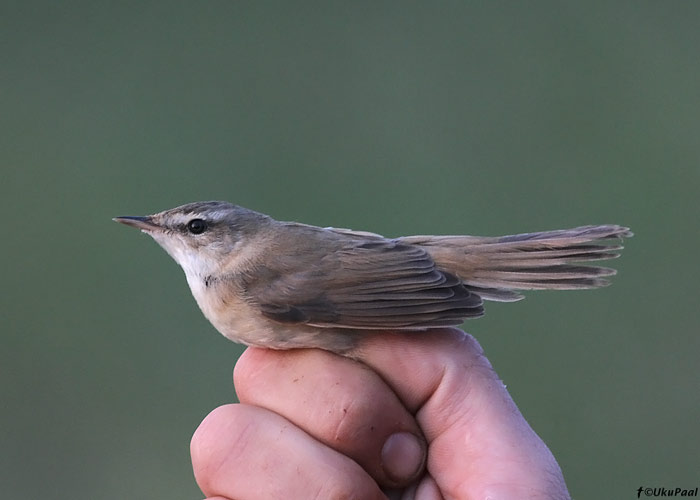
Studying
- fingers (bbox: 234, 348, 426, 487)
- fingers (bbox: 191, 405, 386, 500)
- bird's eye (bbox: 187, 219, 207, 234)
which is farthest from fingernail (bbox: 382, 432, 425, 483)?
bird's eye (bbox: 187, 219, 207, 234)

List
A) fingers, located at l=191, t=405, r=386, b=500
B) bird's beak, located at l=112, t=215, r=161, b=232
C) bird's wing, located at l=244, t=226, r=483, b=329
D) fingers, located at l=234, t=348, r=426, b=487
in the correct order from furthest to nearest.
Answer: bird's beak, located at l=112, t=215, r=161, b=232, bird's wing, located at l=244, t=226, r=483, b=329, fingers, located at l=234, t=348, r=426, b=487, fingers, located at l=191, t=405, r=386, b=500

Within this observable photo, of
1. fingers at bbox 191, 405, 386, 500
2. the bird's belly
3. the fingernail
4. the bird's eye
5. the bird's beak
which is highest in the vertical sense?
the bird's beak

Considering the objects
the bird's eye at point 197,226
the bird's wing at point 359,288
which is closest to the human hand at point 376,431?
the bird's wing at point 359,288

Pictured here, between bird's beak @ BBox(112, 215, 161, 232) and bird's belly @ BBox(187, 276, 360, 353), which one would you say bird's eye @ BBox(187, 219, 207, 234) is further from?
bird's belly @ BBox(187, 276, 360, 353)

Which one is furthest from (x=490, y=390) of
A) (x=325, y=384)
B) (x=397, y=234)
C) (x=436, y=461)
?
(x=397, y=234)

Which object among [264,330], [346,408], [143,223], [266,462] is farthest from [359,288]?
[143,223]

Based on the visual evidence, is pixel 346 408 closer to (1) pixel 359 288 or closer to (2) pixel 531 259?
(1) pixel 359 288
